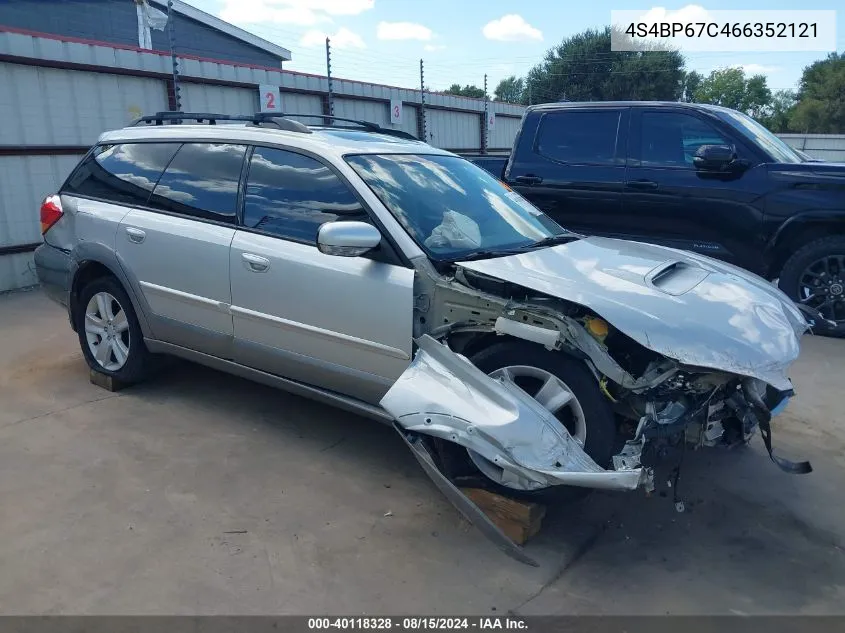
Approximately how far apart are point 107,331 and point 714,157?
207 inches

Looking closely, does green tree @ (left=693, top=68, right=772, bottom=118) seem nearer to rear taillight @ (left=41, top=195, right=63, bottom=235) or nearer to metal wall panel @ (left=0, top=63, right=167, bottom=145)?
metal wall panel @ (left=0, top=63, right=167, bottom=145)

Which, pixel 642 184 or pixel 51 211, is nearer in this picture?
pixel 51 211

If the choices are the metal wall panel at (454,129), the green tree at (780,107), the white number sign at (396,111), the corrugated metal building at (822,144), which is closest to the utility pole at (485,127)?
the metal wall panel at (454,129)

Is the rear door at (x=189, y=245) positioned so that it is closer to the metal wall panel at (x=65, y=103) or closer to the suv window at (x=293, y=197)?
the suv window at (x=293, y=197)

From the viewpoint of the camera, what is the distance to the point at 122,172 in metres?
4.63

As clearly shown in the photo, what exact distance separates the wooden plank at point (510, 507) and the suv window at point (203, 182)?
2091 millimetres

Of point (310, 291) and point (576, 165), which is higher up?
point (576, 165)

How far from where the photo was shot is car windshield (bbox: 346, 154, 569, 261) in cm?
352

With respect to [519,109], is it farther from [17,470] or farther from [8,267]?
[17,470]

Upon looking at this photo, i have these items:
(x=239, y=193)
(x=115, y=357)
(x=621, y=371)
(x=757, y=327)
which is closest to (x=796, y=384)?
(x=757, y=327)

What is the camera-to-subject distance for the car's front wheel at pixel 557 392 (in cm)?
294

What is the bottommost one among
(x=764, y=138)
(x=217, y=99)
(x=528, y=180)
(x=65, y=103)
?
(x=528, y=180)

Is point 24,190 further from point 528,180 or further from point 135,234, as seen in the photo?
point 528,180

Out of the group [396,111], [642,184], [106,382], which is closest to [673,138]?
[642,184]
